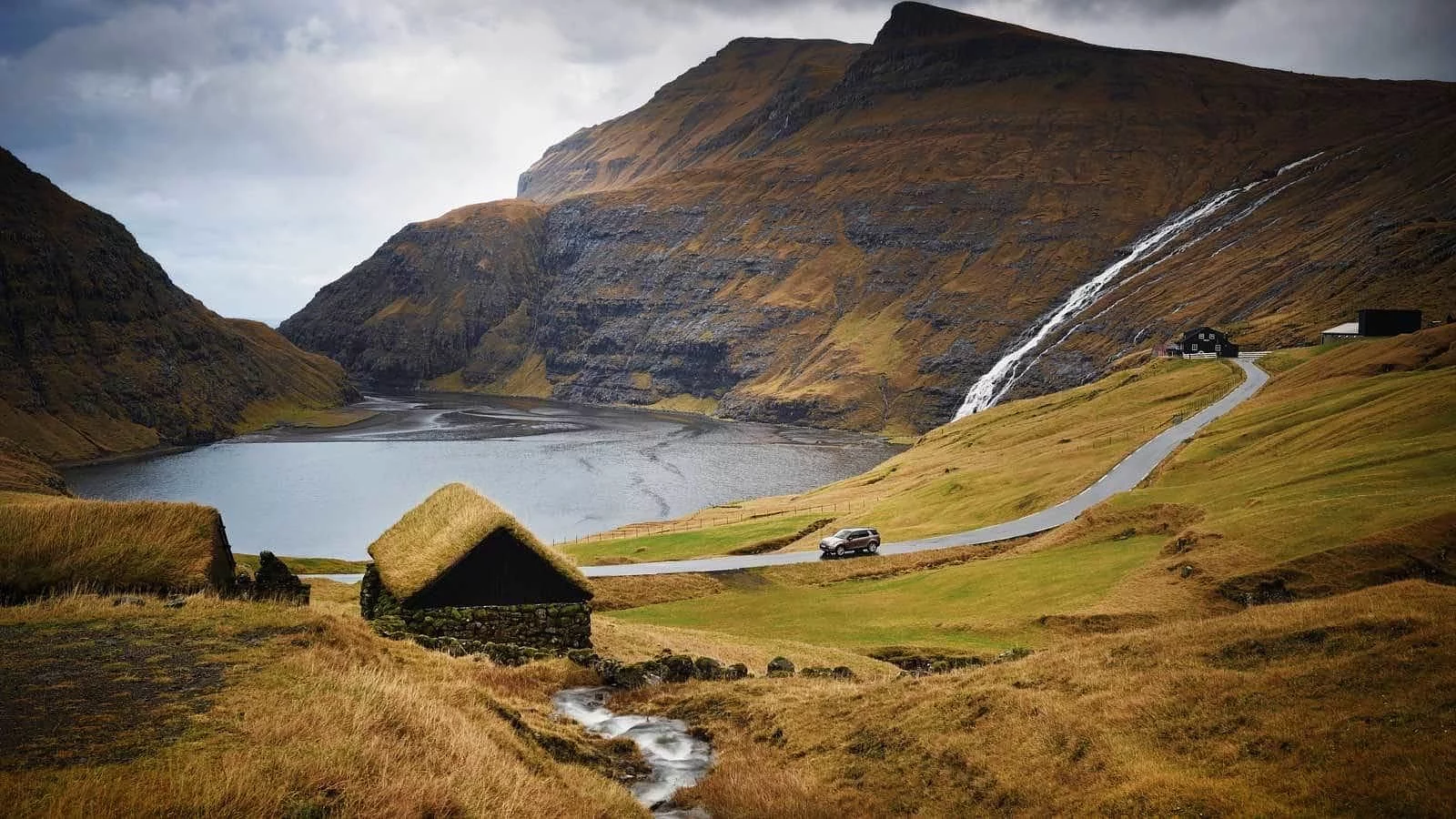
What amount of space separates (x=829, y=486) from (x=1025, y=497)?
1867 inches

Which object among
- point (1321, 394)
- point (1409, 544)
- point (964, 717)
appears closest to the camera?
point (964, 717)

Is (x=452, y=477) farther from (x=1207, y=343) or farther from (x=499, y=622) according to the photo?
(x=499, y=622)

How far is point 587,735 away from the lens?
1881cm

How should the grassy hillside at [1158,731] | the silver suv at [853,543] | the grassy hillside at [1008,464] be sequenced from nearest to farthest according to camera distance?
the grassy hillside at [1158,731], the silver suv at [853,543], the grassy hillside at [1008,464]

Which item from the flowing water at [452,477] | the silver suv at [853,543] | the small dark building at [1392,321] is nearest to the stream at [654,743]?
the silver suv at [853,543]

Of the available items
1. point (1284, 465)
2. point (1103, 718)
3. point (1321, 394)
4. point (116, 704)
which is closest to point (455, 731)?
point (116, 704)

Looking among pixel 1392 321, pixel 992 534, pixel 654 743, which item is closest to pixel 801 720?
pixel 654 743

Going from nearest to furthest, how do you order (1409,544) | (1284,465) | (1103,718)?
1. (1103,718)
2. (1409,544)
3. (1284,465)

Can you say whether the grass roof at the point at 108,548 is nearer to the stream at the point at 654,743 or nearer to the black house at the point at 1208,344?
the stream at the point at 654,743

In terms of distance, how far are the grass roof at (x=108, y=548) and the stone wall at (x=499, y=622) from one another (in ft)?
23.8

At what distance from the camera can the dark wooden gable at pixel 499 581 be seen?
95.6 ft

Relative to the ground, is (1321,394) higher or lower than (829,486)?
higher

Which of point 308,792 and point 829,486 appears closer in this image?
point 308,792

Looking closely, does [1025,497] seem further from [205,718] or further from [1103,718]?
[205,718]
